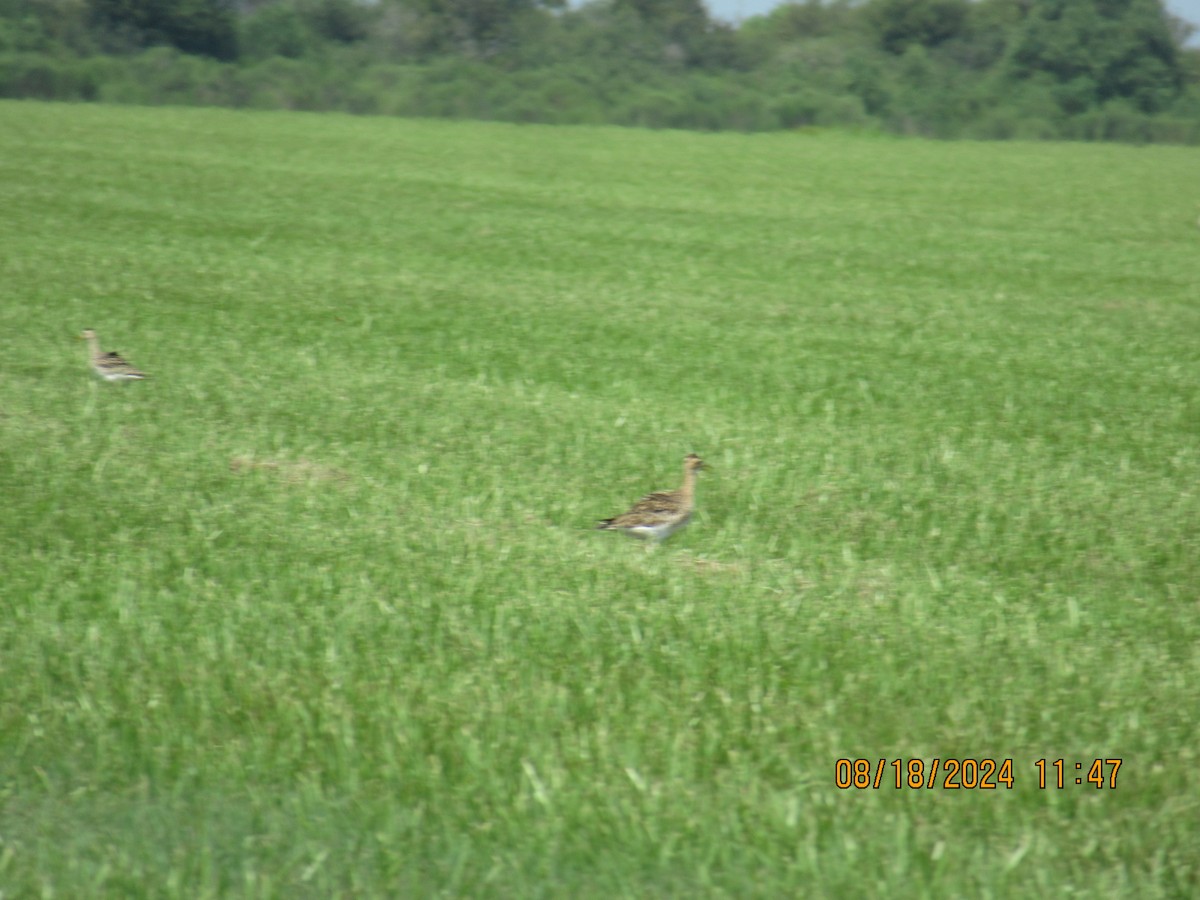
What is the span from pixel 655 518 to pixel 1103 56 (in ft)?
244

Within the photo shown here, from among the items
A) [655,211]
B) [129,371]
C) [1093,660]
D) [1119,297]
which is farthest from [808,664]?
Answer: [655,211]

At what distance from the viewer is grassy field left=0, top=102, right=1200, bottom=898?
425 cm

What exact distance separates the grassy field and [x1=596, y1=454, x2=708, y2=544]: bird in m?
0.12

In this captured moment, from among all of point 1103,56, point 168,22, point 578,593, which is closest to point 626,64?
point 168,22

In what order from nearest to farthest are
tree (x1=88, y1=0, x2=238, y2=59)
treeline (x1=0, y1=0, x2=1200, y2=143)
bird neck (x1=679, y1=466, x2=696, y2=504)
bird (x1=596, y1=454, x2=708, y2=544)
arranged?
bird (x1=596, y1=454, x2=708, y2=544)
bird neck (x1=679, y1=466, x2=696, y2=504)
treeline (x1=0, y1=0, x2=1200, y2=143)
tree (x1=88, y1=0, x2=238, y2=59)

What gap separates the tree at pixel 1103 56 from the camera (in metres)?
72.7

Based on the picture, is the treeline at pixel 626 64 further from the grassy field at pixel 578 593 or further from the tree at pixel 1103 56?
the grassy field at pixel 578 593

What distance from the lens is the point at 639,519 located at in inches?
258

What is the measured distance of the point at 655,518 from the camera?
6.53 meters

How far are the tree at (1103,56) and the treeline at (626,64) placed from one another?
11 cm

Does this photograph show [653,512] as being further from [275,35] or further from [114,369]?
[275,35]
